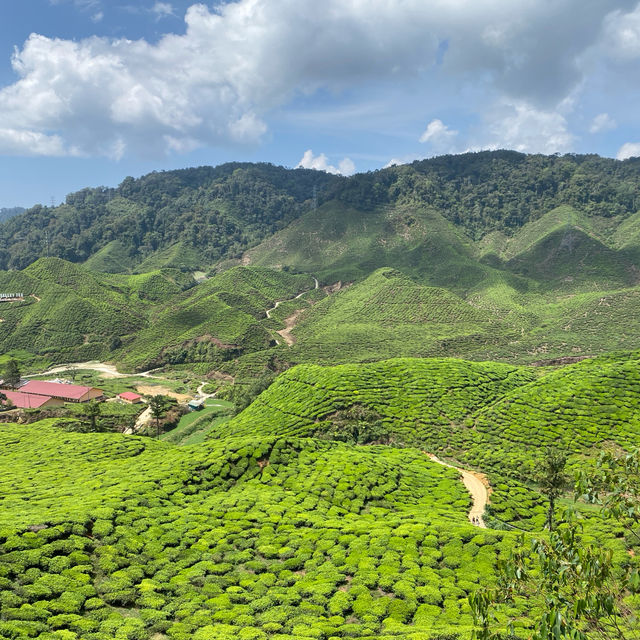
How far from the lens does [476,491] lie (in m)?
41.9

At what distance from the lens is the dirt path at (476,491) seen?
37.3 metres

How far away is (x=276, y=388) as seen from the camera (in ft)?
235

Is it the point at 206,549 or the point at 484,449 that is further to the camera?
the point at 484,449

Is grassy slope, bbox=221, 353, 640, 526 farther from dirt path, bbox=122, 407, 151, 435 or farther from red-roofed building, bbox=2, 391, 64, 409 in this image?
red-roofed building, bbox=2, 391, 64, 409

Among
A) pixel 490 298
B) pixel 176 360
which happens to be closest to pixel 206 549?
pixel 176 360

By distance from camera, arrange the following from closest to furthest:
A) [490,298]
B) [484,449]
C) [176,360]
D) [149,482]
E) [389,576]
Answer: [389,576], [149,482], [484,449], [176,360], [490,298]

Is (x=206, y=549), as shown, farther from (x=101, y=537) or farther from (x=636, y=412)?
(x=636, y=412)

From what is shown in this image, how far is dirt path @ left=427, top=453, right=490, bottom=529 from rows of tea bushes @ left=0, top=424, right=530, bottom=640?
3.67 ft

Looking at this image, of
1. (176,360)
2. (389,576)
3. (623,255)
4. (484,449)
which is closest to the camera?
(389,576)

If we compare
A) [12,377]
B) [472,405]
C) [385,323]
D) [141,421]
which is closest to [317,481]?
[472,405]

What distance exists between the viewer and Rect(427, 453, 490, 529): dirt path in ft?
122

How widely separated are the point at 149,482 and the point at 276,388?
36.6 metres

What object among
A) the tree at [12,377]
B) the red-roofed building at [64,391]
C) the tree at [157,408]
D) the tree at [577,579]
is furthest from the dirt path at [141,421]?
the tree at [577,579]

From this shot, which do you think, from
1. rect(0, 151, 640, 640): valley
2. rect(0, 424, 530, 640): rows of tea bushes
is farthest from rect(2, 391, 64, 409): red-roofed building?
rect(0, 424, 530, 640): rows of tea bushes
